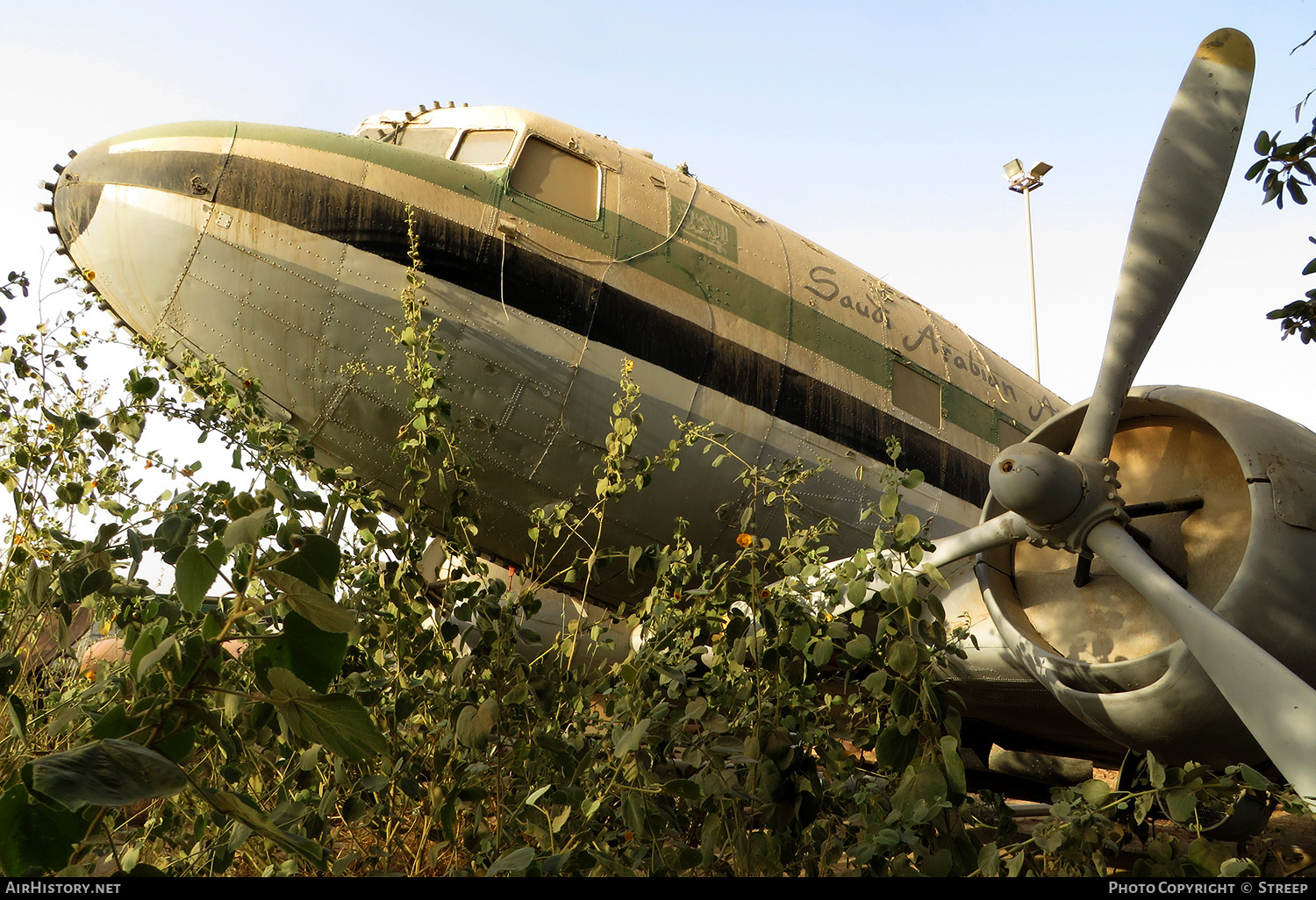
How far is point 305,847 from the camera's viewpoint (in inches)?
40.8

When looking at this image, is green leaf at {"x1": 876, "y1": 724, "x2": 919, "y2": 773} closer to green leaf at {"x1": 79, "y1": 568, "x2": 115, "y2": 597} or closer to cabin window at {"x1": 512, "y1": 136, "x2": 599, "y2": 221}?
green leaf at {"x1": 79, "y1": 568, "x2": 115, "y2": 597}

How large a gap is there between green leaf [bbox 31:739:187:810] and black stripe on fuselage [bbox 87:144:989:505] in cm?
475

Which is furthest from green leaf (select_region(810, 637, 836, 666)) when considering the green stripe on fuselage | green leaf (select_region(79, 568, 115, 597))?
the green stripe on fuselage

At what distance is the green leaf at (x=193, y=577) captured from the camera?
1.14 metres

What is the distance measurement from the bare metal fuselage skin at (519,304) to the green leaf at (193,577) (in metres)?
3.45

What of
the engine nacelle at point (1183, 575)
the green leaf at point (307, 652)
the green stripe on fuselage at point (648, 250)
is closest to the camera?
the green leaf at point (307, 652)

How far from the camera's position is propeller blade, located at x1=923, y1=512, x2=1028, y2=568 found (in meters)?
4.03

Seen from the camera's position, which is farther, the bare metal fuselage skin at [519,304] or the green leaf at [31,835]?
the bare metal fuselage skin at [519,304]

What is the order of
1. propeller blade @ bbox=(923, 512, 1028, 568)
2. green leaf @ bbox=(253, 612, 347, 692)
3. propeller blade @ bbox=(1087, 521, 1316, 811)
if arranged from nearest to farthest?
green leaf @ bbox=(253, 612, 347, 692) < propeller blade @ bbox=(1087, 521, 1316, 811) < propeller blade @ bbox=(923, 512, 1028, 568)

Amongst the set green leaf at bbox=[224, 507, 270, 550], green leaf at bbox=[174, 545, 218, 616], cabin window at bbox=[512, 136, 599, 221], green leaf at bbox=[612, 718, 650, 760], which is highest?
cabin window at bbox=[512, 136, 599, 221]

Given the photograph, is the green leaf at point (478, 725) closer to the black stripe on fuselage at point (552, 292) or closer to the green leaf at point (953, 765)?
the green leaf at point (953, 765)

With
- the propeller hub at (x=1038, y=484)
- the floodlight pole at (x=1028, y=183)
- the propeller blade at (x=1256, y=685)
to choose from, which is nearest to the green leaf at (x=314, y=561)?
the propeller hub at (x=1038, y=484)

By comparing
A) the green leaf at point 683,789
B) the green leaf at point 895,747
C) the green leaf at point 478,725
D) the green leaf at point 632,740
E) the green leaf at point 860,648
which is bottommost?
the green leaf at point 478,725

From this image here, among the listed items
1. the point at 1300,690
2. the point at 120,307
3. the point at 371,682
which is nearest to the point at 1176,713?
the point at 1300,690
